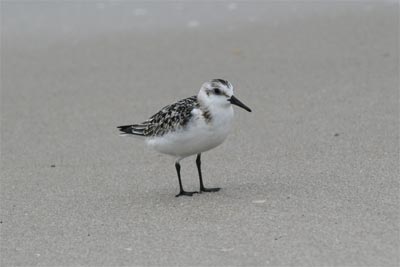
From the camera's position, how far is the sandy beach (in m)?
5.69

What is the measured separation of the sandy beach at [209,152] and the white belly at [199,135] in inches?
17.2

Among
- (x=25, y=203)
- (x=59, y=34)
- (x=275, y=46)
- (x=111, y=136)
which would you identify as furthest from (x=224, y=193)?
(x=59, y=34)

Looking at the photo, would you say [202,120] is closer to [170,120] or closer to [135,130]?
[170,120]

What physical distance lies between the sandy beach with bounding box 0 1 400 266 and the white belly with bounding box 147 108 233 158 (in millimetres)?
437

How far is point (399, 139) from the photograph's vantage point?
7703 millimetres

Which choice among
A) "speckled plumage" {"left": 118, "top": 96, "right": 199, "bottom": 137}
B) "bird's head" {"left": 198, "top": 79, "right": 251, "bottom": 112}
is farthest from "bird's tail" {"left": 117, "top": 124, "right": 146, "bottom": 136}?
"bird's head" {"left": 198, "top": 79, "right": 251, "bottom": 112}

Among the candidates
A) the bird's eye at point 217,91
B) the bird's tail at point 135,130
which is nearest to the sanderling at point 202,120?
the bird's eye at point 217,91

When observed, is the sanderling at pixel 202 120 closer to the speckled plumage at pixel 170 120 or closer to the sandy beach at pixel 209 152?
the speckled plumage at pixel 170 120

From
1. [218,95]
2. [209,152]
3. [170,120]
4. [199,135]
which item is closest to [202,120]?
[199,135]

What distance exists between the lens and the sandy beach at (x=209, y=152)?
5.69 m

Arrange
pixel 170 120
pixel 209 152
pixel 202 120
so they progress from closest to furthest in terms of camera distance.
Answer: pixel 202 120, pixel 170 120, pixel 209 152

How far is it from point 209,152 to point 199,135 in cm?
161

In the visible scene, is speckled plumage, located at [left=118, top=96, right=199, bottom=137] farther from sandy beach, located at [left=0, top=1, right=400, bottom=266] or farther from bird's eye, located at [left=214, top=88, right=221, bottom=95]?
sandy beach, located at [left=0, top=1, right=400, bottom=266]

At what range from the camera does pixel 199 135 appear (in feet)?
20.7
